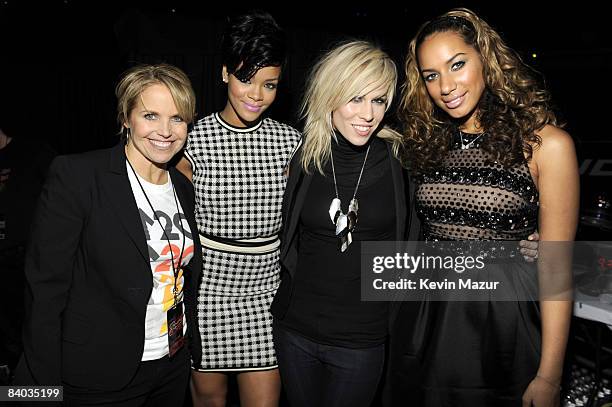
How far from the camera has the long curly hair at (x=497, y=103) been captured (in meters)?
1.78

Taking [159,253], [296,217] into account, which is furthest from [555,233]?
[159,253]

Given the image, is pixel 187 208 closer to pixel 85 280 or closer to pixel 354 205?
pixel 85 280

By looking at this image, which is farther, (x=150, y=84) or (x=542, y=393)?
(x=150, y=84)

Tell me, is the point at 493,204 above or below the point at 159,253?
above

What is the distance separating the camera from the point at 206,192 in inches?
89.0

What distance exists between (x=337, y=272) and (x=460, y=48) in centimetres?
94

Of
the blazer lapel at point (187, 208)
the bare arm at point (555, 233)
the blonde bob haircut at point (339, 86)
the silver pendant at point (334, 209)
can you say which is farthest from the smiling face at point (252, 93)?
the bare arm at point (555, 233)

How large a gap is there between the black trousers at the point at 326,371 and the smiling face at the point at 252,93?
36.7 inches

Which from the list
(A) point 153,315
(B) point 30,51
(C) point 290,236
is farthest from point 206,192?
(B) point 30,51

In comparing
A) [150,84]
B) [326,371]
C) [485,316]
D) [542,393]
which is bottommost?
[326,371]

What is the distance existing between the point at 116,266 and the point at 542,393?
4.79 feet

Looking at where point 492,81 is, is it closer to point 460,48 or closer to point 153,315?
point 460,48

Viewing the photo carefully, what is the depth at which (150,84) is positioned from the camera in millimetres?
1919

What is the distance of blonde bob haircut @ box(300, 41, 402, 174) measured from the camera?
2.11 m
